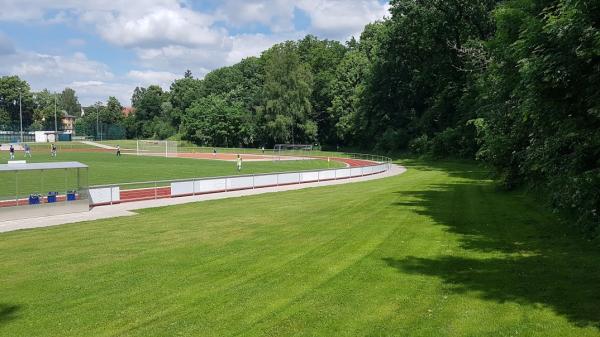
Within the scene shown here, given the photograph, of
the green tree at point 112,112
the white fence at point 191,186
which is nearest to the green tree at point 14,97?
the green tree at point 112,112

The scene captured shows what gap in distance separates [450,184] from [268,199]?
11868mm

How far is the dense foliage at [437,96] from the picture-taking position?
9992 mm

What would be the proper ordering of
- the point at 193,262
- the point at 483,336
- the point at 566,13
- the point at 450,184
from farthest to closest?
the point at 450,184, the point at 193,262, the point at 566,13, the point at 483,336

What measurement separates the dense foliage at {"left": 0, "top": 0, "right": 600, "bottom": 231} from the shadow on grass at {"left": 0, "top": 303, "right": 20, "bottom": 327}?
9.88 m

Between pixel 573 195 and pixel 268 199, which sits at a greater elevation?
pixel 573 195

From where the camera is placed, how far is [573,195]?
943 centimetres

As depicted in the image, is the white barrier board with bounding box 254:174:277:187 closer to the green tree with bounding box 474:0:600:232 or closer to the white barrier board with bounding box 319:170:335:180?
the white barrier board with bounding box 319:170:335:180

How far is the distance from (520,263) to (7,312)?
31.4ft

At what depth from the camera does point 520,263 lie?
33.9 ft

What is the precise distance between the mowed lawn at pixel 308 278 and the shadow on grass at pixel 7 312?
3 cm

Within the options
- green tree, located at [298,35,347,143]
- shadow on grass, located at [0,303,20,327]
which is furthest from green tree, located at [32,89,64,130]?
shadow on grass, located at [0,303,20,327]

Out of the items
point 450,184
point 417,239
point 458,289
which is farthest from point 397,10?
point 458,289

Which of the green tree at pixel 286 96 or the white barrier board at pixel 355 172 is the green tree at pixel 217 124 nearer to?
the green tree at pixel 286 96

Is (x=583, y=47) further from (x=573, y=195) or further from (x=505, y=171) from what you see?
(x=505, y=171)
